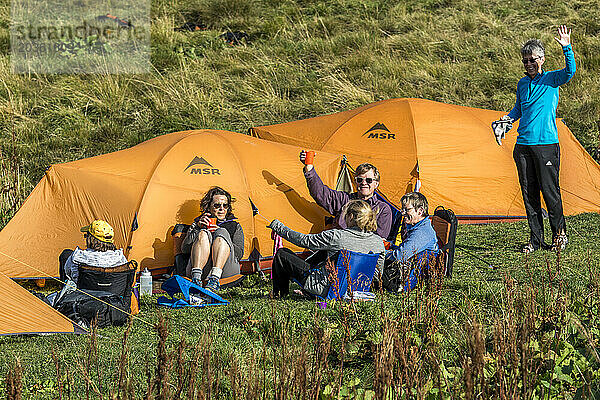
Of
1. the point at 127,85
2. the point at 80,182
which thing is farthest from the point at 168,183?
the point at 127,85

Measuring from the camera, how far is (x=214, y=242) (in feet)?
21.9

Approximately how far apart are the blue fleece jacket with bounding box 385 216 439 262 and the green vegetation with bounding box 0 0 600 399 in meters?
0.37

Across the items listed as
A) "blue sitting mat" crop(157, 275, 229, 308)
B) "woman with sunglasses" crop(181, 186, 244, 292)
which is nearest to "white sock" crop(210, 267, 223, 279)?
"woman with sunglasses" crop(181, 186, 244, 292)

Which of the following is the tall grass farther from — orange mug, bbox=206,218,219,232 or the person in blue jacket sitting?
orange mug, bbox=206,218,219,232

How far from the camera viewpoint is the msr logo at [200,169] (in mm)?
7336

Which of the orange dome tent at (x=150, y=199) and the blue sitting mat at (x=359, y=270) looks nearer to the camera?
the blue sitting mat at (x=359, y=270)

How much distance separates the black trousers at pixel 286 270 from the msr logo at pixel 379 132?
138 inches

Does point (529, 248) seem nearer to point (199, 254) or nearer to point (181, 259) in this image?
point (199, 254)

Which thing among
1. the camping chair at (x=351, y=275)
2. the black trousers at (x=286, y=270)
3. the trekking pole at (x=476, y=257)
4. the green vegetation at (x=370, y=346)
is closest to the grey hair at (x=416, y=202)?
the green vegetation at (x=370, y=346)

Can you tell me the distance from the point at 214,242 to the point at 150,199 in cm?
83

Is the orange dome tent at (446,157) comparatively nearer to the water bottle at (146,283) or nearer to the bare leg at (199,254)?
the bare leg at (199,254)

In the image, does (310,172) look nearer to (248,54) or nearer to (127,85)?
(127,85)

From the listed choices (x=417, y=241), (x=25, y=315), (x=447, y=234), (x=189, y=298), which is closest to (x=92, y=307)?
(x=25, y=315)

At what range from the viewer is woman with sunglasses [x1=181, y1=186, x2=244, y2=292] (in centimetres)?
661
